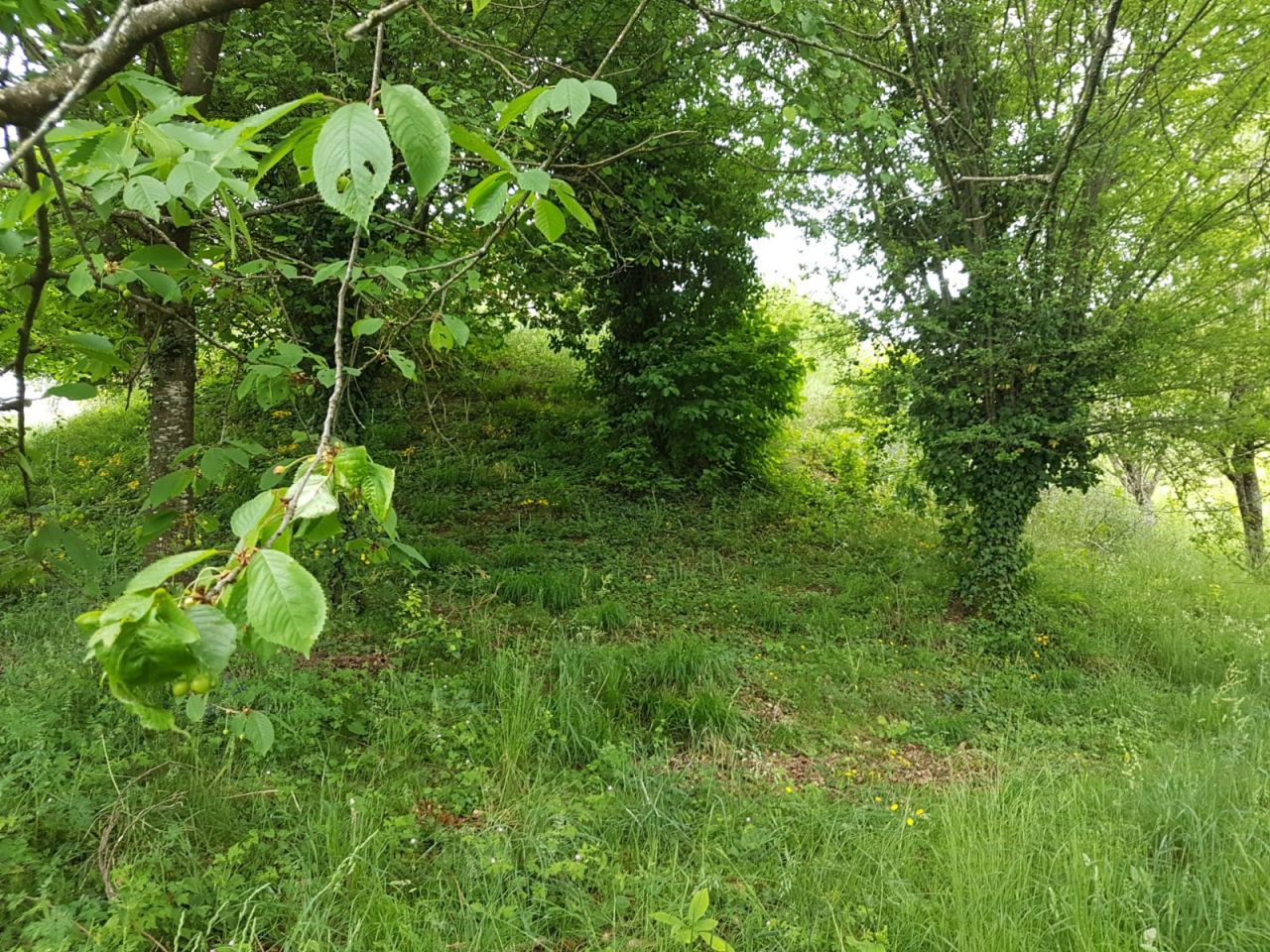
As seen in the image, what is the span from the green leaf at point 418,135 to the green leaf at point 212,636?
52 centimetres

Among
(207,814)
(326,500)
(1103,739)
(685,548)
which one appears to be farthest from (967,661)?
(326,500)

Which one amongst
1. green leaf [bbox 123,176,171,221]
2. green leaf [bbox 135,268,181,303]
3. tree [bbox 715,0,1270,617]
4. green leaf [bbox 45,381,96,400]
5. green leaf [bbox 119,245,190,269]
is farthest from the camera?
tree [bbox 715,0,1270,617]

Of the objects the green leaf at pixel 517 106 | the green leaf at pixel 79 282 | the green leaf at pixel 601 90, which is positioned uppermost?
the green leaf at pixel 601 90

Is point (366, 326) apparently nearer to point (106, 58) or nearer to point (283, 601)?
point (106, 58)

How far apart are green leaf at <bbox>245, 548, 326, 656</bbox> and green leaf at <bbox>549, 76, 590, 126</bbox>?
0.74m

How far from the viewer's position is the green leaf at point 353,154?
768 mm

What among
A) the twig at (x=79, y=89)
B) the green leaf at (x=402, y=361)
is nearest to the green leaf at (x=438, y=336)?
the green leaf at (x=402, y=361)

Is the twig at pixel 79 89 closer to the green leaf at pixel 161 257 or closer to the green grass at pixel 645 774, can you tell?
the green leaf at pixel 161 257

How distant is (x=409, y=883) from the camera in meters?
2.35

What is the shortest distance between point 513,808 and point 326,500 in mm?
2441

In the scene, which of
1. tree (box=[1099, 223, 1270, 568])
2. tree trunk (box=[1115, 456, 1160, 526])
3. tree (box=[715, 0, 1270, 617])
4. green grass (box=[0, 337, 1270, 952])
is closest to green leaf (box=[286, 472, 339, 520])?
green grass (box=[0, 337, 1270, 952])

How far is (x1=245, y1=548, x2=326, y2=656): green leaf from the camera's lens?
701 millimetres

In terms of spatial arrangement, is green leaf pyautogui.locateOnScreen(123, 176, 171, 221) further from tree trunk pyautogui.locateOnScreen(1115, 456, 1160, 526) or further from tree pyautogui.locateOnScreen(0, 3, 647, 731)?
tree trunk pyautogui.locateOnScreen(1115, 456, 1160, 526)

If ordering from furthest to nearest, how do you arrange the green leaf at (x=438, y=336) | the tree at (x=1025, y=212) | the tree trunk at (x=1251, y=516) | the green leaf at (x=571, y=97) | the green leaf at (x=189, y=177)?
the tree trunk at (x=1251, y=516)
the tree at (x=1025, y=212)
the green leaf at (x=438, y=336)
the green leaf at (x=189, y=177)
the green leaf at (x=571, y=97)
